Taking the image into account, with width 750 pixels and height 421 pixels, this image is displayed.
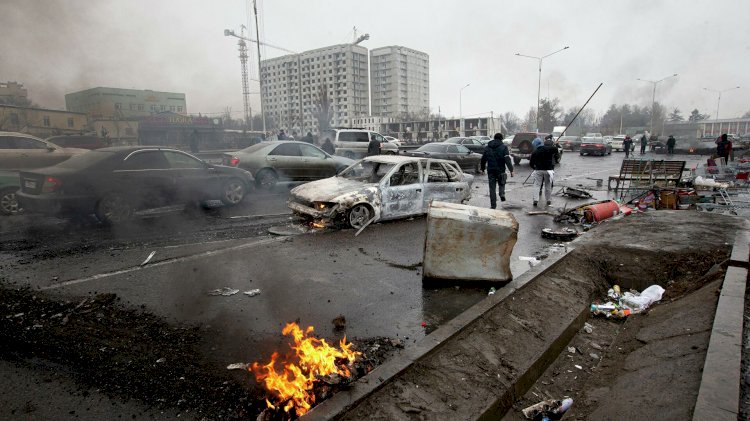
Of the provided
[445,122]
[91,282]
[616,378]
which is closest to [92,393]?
[91,282]

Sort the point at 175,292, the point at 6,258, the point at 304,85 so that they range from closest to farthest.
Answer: the point at 175,292 < the point at 6,258 < the point at 304,85

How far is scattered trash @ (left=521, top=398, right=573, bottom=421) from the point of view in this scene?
10.3ft

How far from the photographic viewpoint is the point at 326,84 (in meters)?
96.5

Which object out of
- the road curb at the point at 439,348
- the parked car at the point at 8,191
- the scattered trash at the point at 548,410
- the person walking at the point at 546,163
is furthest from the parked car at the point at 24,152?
the person walking at the point at 546,163

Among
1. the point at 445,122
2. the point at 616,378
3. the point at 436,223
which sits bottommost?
the point at 616,378

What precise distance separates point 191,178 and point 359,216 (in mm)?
3943

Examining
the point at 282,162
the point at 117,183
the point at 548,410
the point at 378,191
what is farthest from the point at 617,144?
the point at 548,410

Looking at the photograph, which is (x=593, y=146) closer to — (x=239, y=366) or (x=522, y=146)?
(x=522, y=146)

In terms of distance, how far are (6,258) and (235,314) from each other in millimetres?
4152

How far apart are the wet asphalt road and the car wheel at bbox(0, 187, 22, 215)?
0.54ft

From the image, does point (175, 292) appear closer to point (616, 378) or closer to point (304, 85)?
point (616, 378)

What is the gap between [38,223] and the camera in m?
8.14

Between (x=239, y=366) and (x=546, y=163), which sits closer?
(x=239, y=366)

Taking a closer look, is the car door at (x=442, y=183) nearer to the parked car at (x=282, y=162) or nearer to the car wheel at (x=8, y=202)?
the parked car at (x=282, y=162)
